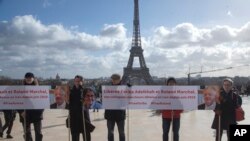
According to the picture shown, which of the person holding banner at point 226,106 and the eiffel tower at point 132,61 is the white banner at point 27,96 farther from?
the eiffel tower at point 132,61

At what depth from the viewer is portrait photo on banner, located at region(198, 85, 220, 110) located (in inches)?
346

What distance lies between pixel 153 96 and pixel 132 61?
58.4m

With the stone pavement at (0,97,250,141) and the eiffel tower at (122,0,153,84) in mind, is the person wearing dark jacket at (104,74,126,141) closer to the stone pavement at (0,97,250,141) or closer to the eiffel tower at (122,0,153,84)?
the stone pavement at (0,97,250,141)

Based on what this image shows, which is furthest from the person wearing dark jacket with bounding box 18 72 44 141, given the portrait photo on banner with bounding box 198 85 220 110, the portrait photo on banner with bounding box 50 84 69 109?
the portrait photo on banner with bounding box 198 85 220 110

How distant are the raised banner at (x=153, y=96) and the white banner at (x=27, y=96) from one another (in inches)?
51.9

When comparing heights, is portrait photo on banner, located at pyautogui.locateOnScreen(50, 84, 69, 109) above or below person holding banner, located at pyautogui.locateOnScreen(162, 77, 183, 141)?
above

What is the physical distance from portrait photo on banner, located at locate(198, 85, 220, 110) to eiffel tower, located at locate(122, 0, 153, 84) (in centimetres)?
5496

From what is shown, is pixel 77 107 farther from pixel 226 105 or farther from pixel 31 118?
pixel 226 105

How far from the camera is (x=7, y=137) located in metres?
11.1

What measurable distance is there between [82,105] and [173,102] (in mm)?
1983

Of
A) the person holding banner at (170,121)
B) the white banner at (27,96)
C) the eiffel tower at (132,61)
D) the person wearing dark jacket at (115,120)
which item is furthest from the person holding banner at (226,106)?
the eiffel tower at (132,61)

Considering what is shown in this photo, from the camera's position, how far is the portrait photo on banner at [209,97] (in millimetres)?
8781

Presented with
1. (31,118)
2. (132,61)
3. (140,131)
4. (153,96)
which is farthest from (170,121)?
(132,61)

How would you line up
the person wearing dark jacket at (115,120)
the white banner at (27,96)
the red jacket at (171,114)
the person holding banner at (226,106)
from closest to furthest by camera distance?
the person holding banner at (226,106), the person wearing dark jacket at (115,120), the red jacket at (171,114), the white banner at (27,96)
